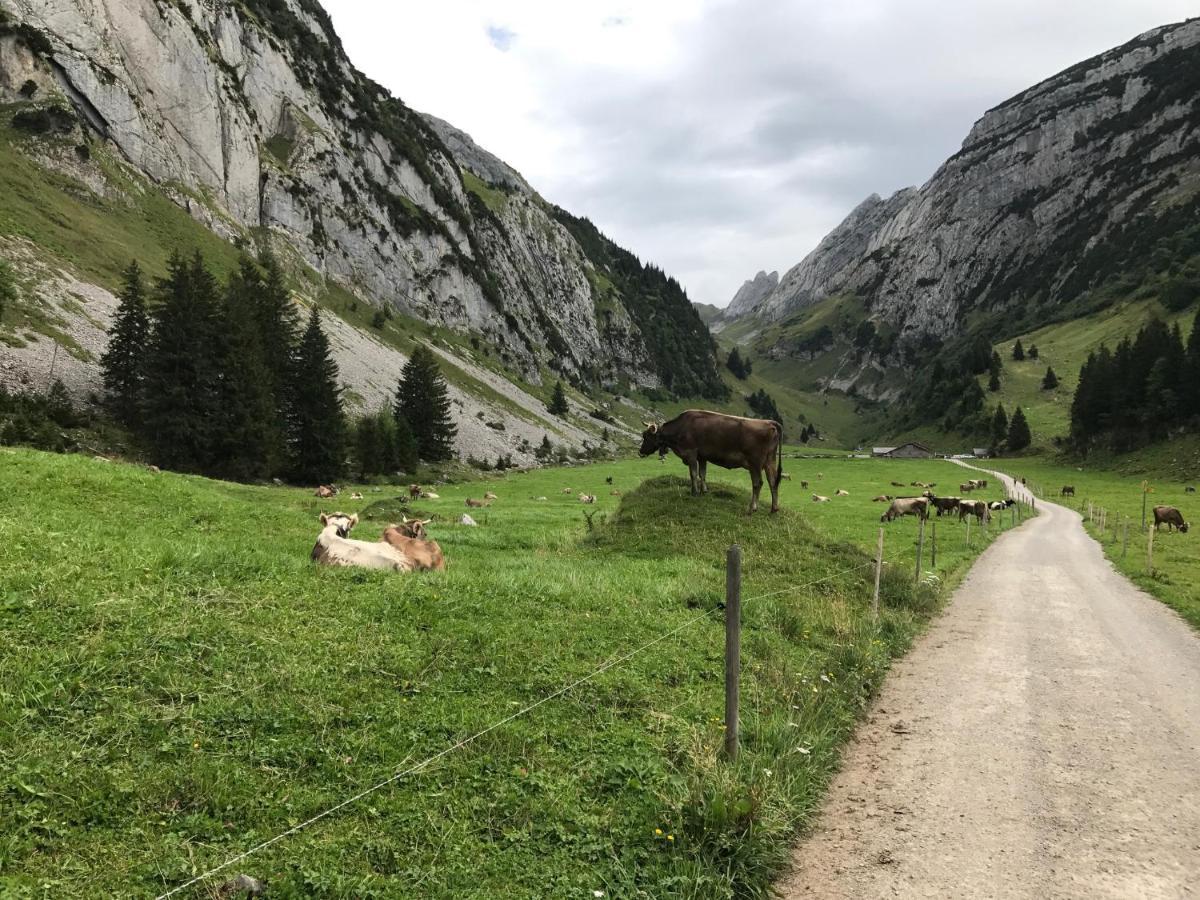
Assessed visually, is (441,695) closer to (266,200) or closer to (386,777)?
(386,777)

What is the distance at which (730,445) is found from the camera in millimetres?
20141

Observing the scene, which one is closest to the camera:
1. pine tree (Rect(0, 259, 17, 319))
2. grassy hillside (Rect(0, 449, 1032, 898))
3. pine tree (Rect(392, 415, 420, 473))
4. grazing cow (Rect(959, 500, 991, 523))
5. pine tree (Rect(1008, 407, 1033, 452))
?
grassy hillside (Rect(0, 449, 1032, 898))

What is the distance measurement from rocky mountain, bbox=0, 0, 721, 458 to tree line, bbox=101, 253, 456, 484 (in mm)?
9174

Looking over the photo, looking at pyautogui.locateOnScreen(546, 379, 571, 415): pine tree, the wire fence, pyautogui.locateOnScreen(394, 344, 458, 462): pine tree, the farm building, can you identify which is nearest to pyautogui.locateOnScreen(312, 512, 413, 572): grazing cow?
the wire fence

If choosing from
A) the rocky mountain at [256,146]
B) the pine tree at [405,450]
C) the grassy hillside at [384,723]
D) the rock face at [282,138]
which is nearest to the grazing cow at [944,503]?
the grassy hillside at [384,723]

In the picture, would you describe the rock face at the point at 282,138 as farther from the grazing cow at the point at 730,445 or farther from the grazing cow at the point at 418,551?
the grazing cow at the point at 730,445

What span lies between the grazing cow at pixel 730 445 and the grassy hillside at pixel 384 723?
737cm

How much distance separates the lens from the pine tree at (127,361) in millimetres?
51625

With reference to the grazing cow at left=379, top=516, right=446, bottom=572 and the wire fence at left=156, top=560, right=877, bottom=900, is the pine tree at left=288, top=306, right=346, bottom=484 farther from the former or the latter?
the wire fence at left=156, top=560, right=877, bottom=900

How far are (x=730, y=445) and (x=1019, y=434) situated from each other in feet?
462

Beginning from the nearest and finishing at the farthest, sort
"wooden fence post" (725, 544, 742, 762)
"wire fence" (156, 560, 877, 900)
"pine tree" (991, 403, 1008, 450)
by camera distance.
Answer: "wire fence" (156, 560, 877, 900)
"wooden fence post" (725, 544, 742, 762)
"pine tree" (991, 403, 1008, 450)

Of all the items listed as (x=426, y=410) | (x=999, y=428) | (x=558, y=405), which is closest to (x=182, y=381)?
(x=426, y=410)

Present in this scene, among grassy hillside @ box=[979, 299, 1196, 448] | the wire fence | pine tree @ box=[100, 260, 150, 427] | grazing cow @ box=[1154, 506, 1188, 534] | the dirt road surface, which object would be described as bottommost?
the dirt road surface

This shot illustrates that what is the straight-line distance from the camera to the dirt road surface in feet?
19.5
